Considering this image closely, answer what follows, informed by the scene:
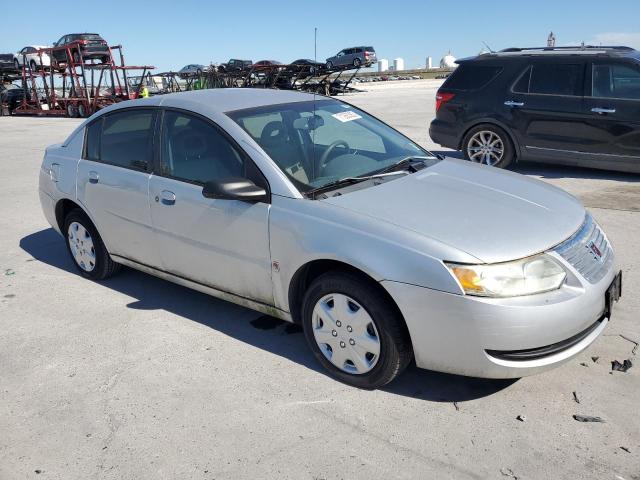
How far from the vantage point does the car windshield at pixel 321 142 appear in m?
3.61

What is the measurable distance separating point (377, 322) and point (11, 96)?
103 ft

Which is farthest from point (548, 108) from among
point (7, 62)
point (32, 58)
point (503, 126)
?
point (7, 62)

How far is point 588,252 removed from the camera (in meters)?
3.12

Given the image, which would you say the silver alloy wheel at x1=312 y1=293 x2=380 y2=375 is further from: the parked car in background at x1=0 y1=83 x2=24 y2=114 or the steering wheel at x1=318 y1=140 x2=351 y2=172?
the parked car in background at x1=0 y1=83 x2=24 y2=114

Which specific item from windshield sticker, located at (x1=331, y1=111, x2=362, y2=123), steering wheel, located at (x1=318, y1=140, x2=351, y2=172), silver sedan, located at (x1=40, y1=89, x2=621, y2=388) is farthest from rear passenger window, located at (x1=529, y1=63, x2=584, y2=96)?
steering wheel, located at (x1=318, y1=140, x2=351, y2=172)

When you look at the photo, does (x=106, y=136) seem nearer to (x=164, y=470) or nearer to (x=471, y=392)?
(x=164, y=470)

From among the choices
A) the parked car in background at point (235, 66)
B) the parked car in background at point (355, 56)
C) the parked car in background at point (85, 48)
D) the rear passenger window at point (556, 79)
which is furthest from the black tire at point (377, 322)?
the parked car in background at point (355, 56)

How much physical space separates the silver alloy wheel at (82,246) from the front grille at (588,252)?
3657mm

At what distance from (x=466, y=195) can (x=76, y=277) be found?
356 cm

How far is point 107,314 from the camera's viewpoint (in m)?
4.41

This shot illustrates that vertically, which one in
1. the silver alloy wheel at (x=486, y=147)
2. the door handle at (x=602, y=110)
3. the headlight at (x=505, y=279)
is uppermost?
the door handle at (x=602, y=110)

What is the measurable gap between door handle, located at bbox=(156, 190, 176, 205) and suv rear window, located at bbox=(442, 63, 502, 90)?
599 centimetres

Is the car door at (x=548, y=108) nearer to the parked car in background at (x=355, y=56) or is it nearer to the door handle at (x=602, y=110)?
the door handle at (x=602, y=110)

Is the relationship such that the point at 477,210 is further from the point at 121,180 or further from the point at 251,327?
the point at 121,180
